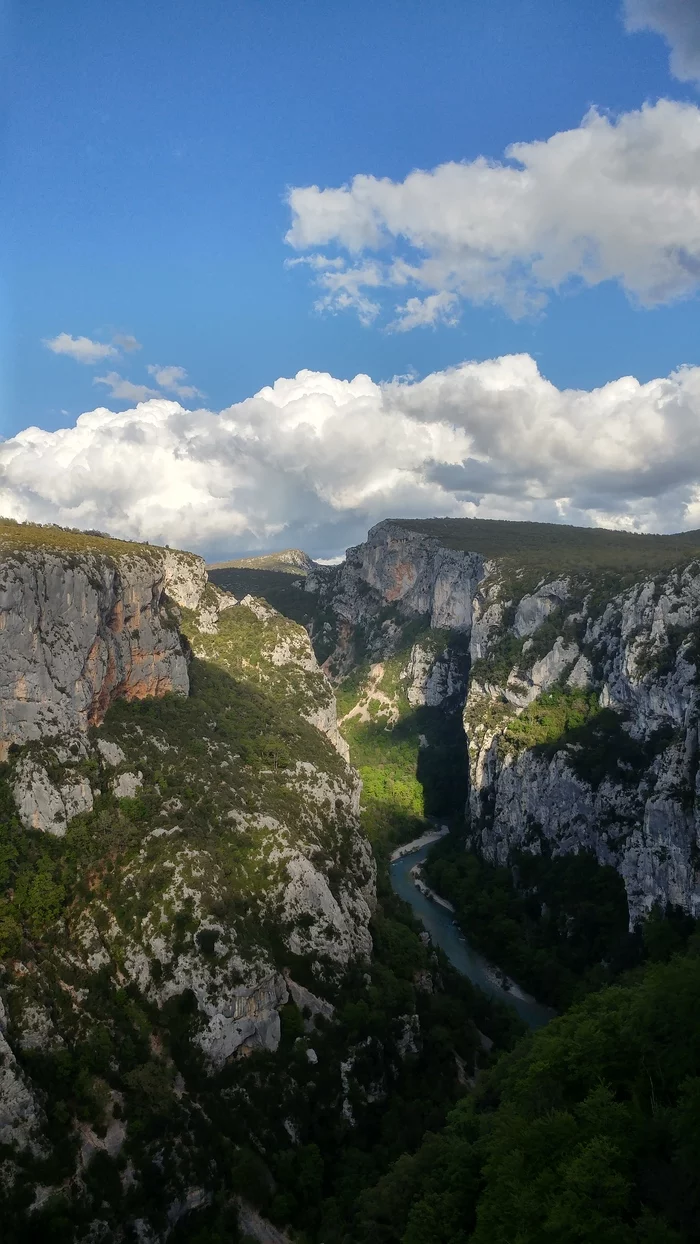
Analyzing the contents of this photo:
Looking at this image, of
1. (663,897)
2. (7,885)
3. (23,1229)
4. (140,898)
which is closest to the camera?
(23,1229)

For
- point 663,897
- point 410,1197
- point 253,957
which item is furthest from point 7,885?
point 663,897

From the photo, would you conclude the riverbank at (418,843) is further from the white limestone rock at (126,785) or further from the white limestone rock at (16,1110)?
the white limestone rock at (16,1110)

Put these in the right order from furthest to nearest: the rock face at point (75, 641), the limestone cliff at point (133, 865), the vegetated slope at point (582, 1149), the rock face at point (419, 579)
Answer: the rock face at point (419, 579), the rock face at point (75, 641), the limestone cliff at point (133, 865), the vegetated slope at point (582, 1149)

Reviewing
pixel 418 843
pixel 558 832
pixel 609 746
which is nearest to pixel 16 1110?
pixel 558 832

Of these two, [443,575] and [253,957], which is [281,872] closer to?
[253,957]

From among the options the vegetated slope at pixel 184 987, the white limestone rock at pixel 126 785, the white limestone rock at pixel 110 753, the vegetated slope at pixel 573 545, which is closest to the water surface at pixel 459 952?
the vegetated slope at pixel 184 987

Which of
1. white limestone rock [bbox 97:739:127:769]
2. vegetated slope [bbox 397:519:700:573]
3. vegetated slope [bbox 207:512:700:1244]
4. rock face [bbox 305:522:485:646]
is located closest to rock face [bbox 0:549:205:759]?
white limestone rock [bbox 97:739:127:769]
